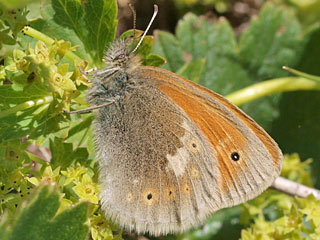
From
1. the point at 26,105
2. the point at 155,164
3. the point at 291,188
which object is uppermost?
the point at 26,105

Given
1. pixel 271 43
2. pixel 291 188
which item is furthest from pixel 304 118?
pixel 291 188

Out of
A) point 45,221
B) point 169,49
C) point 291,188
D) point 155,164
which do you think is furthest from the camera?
point 169,49

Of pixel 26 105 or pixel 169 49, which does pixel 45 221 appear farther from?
pixel 169 49

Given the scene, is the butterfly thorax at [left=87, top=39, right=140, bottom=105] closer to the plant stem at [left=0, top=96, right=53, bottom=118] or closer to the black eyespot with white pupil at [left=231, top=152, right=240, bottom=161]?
the plant stem at [left=0, top=96, right=53, bottom=118]

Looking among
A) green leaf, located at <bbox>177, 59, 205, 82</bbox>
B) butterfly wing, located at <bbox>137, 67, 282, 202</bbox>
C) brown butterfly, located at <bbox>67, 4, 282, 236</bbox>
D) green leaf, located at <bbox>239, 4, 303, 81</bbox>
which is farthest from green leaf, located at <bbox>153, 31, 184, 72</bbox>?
butterfly wing, located at <bbox>137, 67, 282, 202</bbox>

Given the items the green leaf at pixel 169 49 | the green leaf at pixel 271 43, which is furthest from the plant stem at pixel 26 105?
the green leaf at pixel 271 43
